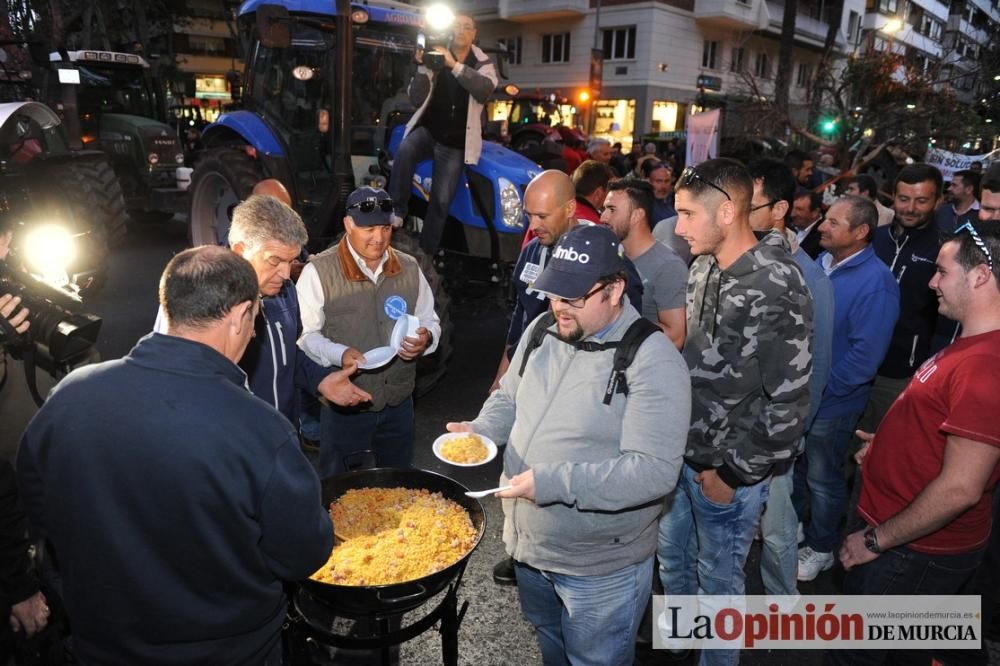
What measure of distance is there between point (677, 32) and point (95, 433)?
3196cm

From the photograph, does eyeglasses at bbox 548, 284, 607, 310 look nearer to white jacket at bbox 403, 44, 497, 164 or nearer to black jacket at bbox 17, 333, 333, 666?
black jacket at bbox 17, 333, 333, 666

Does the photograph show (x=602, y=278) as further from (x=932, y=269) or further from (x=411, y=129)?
(x=411, y=129)

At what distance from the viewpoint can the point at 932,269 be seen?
4270mm

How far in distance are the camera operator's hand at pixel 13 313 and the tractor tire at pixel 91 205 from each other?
5.23 meters

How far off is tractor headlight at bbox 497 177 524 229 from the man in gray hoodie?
362cm

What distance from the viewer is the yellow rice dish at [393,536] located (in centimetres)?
248

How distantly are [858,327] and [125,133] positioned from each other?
42.5 feet

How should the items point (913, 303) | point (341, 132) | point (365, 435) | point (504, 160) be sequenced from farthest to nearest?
point (504, 160), point (341, 132), point (913, 303), point (365, 435)

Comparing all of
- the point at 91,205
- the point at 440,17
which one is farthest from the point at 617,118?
the point at 440,17

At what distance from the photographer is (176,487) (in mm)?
1637

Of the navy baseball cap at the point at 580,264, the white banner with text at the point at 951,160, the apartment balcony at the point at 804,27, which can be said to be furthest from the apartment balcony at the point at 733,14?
the navy baseball cap at the point at 580,264

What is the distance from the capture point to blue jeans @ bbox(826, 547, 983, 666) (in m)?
2.37

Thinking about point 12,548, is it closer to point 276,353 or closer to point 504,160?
point 276,353

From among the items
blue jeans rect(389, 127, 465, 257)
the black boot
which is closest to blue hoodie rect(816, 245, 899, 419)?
the black boot
